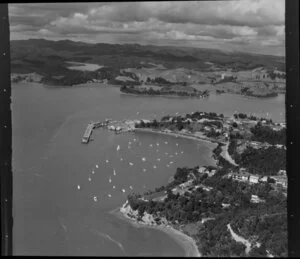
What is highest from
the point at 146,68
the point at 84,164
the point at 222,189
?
the point at 146,68

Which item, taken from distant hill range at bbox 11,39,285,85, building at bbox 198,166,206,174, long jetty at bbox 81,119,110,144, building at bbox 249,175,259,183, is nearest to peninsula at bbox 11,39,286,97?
distant hill range at bbox 11,39,285,85

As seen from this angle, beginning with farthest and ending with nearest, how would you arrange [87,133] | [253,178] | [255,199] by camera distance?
1. [253,178]
2. [255,199]
3. [87,133]

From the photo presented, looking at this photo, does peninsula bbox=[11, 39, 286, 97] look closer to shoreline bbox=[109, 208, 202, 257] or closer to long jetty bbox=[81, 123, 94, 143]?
long jetty bbox=[81, 123, 94, 143]

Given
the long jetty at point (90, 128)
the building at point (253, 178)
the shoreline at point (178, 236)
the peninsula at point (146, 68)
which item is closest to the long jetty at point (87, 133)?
the long jetty at point (90, 128)

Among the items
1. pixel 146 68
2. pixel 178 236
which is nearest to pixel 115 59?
pixel 146 68

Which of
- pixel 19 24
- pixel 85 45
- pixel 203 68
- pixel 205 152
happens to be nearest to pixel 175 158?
pixel 205 152

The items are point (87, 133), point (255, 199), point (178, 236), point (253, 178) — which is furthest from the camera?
point (253, 178)

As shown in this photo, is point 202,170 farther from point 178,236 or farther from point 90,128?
point 90,128
